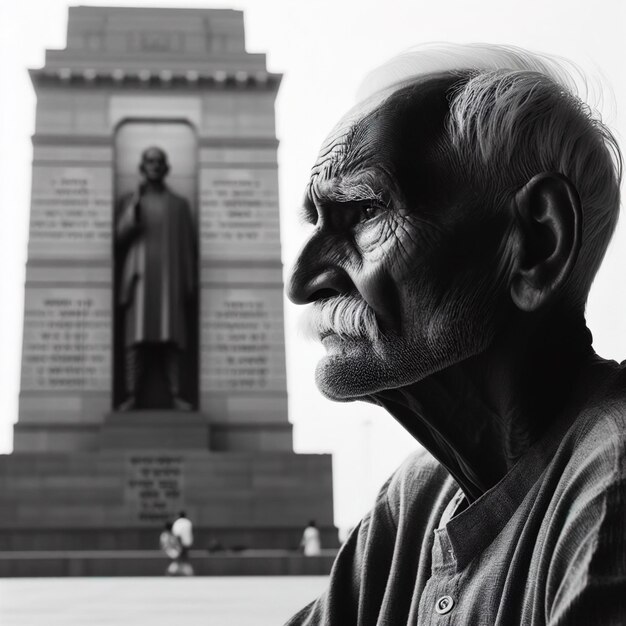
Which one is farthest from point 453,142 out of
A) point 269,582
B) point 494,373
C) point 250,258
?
point 250,258

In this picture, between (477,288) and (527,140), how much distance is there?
0.16 meters

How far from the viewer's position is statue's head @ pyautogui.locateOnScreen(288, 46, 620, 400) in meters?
1.00

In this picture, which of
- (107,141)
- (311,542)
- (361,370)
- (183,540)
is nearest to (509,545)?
(361,370)

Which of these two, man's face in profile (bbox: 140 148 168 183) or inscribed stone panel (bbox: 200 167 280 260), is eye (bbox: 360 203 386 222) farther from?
inscribed stone panel (bbox: 200 167 280 260)

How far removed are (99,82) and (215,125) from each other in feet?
7.95

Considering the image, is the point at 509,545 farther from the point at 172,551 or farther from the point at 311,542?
the point at 311,542

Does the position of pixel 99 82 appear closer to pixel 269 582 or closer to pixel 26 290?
pixel 26 290

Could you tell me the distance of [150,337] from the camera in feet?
62.7

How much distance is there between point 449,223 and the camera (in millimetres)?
1009

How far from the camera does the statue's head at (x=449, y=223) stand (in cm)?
100

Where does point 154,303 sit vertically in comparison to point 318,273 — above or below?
above

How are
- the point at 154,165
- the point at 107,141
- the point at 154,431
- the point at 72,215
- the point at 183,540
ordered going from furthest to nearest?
1. the point at 107,141
2. the point at 72,215
3. the point at 154,165
4. the point at 154,431
5. the point at 183,540

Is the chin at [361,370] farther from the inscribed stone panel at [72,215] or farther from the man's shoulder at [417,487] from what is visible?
the inscribed stone panel at [72,215]

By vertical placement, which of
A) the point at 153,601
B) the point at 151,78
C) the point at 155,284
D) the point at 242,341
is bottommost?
the point at 153,601
